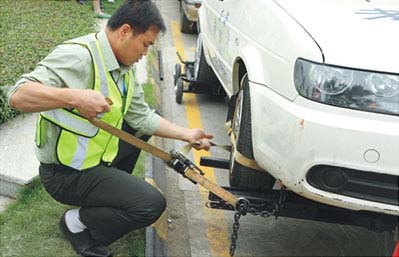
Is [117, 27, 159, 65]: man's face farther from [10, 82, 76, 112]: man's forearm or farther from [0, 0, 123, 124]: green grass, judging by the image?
[0, 0, 123, 124]: green grass

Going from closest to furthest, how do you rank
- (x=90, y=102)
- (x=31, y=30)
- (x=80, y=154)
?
(x=90, y=102) → (x=80, y=154) → (x=31, y=30)

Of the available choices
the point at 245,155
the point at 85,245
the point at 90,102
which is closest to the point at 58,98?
the point at 90,102

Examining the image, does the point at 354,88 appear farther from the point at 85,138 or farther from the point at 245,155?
the point at 85,138

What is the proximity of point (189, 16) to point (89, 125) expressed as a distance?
627 centimetres

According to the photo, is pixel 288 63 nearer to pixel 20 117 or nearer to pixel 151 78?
pixel 20 117

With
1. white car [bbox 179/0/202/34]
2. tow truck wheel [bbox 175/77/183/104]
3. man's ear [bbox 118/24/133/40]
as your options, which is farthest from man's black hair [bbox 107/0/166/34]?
white car [bbox 179/0/202/34]

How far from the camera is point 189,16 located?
9.01 m

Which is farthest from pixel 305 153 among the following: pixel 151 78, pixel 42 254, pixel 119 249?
pixel 151 78

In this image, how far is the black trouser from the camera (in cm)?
310

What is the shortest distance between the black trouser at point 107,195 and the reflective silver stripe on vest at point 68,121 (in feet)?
0.86

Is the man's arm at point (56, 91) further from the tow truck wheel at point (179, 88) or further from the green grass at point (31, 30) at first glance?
the tow truck wheel at point (179, 88)

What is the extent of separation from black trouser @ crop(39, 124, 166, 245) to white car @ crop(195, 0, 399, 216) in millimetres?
644

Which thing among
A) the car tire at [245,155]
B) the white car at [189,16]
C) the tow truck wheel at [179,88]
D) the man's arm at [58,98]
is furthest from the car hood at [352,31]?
the white car at [189,16]

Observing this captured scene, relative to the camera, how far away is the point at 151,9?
2967 millimetres
